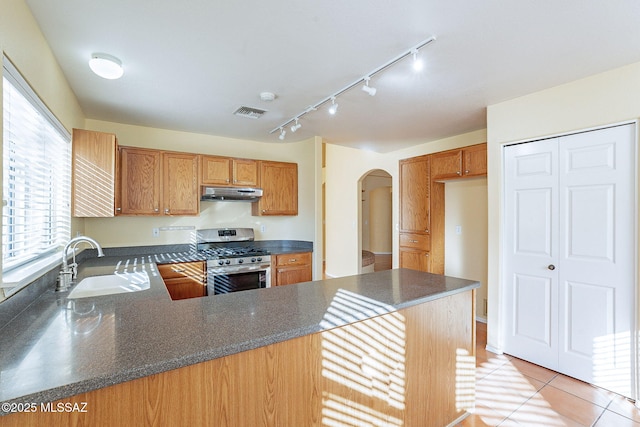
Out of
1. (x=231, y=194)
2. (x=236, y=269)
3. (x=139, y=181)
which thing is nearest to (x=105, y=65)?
(x=139, y=181)

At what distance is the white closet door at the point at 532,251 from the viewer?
8.54ft

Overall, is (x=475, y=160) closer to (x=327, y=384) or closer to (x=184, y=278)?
(x=327, y=384)

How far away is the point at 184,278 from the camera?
10.5 ft

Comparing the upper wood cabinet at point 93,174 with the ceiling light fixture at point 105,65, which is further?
the upper wood cabinet at point 93,174

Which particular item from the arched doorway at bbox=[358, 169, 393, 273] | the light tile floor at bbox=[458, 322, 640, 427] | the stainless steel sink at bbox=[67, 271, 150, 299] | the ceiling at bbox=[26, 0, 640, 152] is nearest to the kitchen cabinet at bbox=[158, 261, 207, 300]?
the stainless steel sink at bbox=[67, 271, 150, 299]

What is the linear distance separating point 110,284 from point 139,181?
55.4 inches

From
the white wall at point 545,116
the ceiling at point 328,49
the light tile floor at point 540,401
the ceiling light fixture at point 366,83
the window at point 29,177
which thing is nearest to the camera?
the window at point 29,177

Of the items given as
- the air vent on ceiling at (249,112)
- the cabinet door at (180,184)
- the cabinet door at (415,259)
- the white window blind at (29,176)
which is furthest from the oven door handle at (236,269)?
the cabinet door at (415,259)

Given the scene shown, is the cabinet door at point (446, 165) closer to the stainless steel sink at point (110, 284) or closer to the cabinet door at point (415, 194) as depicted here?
the cabinet door at point (415, 194)

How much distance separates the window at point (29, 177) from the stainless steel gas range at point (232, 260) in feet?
4.67

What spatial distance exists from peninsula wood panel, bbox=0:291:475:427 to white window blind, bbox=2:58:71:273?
1.15 m

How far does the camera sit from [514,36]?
5.87 ft

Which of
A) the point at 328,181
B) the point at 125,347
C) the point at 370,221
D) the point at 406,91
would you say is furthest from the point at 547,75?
the point at 370,221

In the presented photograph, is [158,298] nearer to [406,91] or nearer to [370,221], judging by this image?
[406,91]
